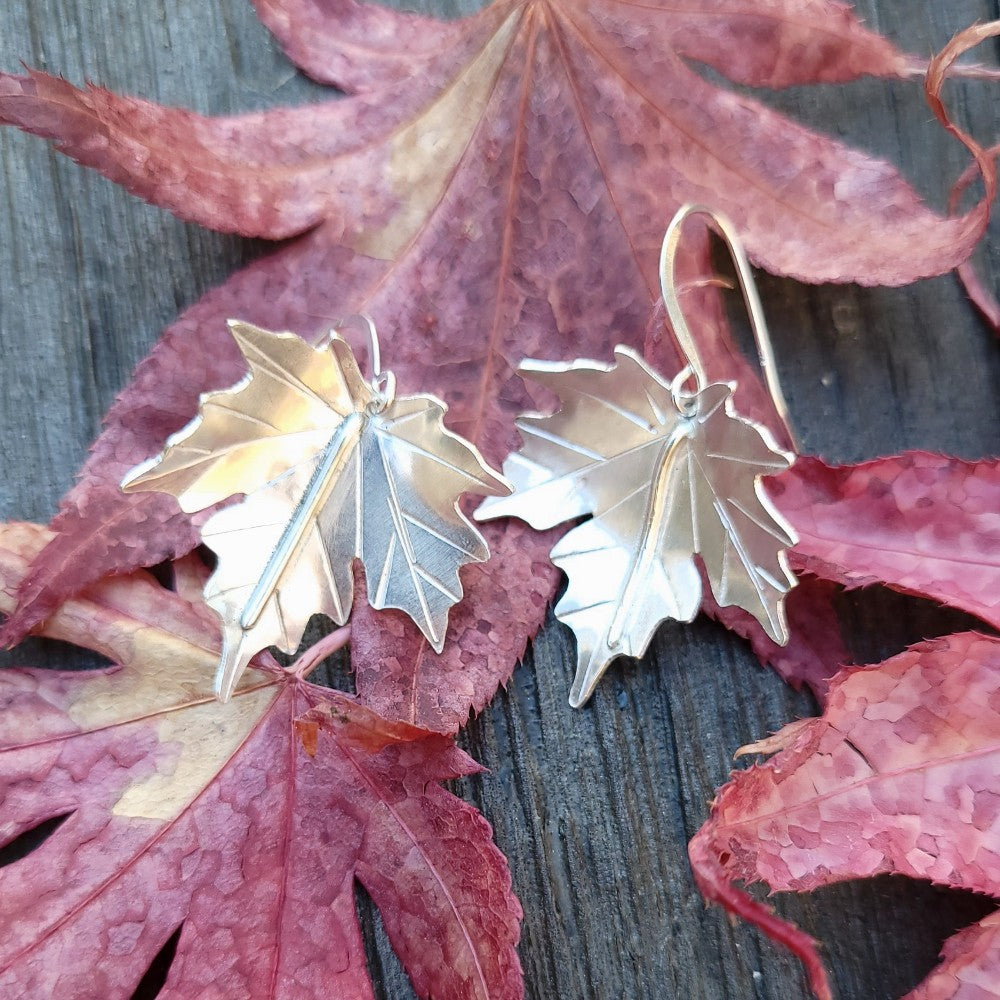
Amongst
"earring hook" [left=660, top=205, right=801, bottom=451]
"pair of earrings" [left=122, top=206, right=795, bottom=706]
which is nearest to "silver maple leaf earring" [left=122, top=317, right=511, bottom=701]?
"pair of earrings" [left=122, top=206, right=795, bottom=706]

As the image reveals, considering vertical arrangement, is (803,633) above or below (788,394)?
below

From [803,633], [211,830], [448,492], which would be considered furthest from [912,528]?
[211,830]

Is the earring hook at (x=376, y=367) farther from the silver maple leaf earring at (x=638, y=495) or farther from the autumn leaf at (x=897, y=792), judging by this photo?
the autumn leaf at (x=897, y=792)

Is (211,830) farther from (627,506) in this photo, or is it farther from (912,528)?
(912,528)

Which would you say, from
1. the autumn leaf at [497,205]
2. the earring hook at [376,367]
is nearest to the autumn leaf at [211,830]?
the autumn leaf at [497,205]

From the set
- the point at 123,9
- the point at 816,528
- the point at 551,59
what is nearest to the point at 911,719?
the point at 816,528

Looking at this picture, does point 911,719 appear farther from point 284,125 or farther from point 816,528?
point 284,125

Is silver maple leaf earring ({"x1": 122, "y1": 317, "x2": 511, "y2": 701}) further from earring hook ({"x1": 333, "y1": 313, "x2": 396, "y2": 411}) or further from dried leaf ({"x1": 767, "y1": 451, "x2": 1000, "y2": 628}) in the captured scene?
dried leaf ({"x1": 767, "y1": 451, "x2": 1000, "y2": 628})
